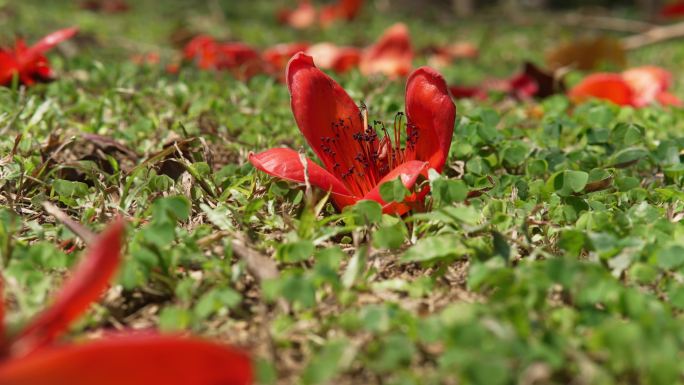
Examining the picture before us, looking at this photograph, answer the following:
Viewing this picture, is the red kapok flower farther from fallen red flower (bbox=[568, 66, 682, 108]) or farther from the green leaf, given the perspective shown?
fallen red flower (bbox=[568, 66, 682, 108])

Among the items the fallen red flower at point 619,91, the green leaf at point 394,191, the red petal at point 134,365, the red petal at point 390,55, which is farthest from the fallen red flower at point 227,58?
the red petal at point 134,365

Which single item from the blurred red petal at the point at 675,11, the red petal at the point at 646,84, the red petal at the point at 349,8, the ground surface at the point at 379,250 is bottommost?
the blurred red petal at the point at 675,11

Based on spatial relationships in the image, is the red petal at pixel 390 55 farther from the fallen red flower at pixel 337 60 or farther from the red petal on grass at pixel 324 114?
the red petal on grass at pixel 324 114

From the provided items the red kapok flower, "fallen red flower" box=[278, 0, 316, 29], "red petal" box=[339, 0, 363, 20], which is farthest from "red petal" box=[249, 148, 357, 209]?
"red petal" box=[339, 0, 363, 20]

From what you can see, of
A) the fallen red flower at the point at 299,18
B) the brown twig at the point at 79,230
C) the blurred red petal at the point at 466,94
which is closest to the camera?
the brown twig at the point at 79,230

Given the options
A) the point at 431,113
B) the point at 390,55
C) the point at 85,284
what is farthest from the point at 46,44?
the point at 390,55

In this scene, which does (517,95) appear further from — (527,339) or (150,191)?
(527,339)
